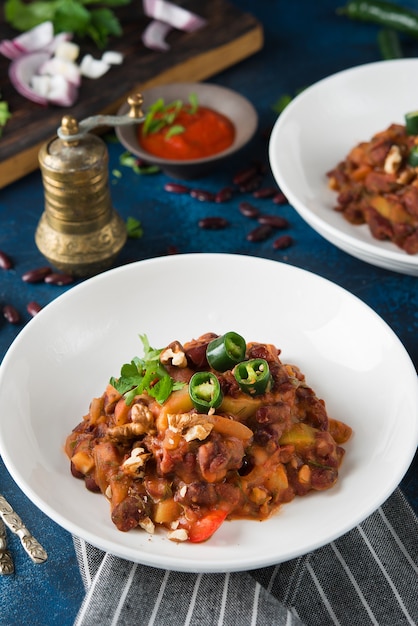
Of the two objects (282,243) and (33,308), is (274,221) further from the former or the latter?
(33,308)

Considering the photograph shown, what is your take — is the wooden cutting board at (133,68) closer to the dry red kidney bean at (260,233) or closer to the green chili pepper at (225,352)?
the dry red kidney bean at (260,233)

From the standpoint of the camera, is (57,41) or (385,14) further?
(385,14)

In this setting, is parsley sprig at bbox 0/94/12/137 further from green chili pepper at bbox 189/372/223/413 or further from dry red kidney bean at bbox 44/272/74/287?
green chili pepper at bbox 189/372/223/413

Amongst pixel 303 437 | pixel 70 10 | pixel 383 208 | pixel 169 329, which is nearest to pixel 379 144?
pixel 383 208

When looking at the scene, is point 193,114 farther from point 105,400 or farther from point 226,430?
point 226,430

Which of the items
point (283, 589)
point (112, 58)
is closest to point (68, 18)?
point (112, 58)

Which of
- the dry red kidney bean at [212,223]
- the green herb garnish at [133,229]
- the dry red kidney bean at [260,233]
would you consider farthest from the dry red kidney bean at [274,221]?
the green herb garnish at [133,229]

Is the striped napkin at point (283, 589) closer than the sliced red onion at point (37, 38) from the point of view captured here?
Yes
